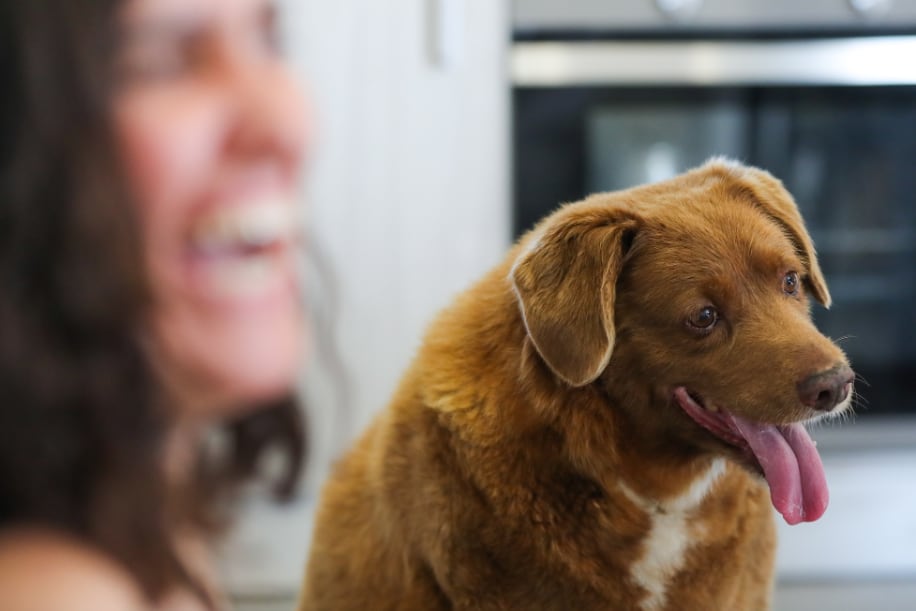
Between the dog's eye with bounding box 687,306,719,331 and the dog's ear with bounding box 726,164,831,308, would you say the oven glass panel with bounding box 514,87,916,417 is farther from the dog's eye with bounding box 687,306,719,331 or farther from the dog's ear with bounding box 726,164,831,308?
the dog's eye with bounding box 687,306,719,331

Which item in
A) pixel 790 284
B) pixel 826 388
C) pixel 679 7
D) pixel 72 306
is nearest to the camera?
pixel 72 306

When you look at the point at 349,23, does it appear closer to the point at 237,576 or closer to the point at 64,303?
the point at 237,576

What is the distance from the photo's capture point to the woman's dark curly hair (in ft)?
1.33

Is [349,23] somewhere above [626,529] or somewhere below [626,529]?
above

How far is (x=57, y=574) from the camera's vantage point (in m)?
0.45

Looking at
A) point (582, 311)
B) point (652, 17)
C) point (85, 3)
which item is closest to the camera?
point (85, 3)

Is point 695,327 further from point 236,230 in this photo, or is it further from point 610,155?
point 610,155

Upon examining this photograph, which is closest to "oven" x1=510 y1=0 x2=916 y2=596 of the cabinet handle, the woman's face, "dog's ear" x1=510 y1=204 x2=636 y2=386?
the cabinet handle

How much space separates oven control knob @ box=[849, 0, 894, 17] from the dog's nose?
121 centimetres

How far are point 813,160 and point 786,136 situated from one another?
3.1 inches

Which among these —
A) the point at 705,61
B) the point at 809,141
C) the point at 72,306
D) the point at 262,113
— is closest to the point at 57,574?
the point at 72,306

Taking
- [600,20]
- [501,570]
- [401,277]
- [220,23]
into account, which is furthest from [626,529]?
[600,20]

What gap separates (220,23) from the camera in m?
0.47

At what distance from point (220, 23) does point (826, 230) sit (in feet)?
5.68
